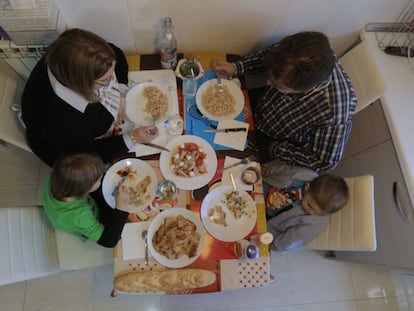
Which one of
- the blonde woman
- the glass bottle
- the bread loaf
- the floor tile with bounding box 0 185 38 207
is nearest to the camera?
the blonde woman

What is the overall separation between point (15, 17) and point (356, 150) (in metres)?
2.00

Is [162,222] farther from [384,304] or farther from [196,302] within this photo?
[384,304]

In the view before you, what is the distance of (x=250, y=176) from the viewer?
1.45 metres

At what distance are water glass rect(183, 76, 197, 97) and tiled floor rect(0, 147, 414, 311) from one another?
1077 mm

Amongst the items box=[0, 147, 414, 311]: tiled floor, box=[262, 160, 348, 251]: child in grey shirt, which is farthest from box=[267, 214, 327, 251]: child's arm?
box=[0, 147, 414, 311]: tiled floor

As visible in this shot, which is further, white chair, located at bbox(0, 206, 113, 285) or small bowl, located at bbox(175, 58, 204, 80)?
small bowl, located at bbox(175, 58, 204, 80)

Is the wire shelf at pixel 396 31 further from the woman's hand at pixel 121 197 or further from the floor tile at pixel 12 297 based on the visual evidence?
the floor tile at pixel 12 297

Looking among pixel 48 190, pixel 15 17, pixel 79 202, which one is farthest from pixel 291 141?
pixel 15 17

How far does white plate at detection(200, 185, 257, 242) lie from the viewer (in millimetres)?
1372

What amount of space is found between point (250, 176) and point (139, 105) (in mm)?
655

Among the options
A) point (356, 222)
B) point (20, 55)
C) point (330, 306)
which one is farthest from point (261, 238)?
point (20, 55)

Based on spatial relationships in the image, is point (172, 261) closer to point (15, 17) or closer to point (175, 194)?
point (175, 194)

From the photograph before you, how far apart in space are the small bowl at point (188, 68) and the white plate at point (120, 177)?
504mm

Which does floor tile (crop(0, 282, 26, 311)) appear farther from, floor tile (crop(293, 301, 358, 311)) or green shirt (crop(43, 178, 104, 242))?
floor tile (crop(293, 301, 358, 311))
